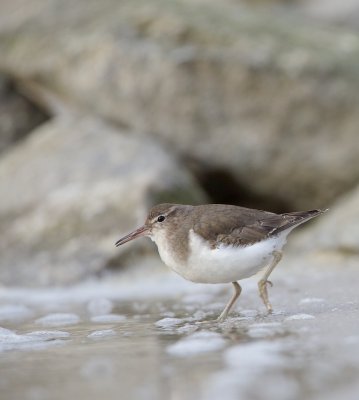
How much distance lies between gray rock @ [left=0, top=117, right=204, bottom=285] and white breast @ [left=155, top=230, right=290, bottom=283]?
9.87 ft

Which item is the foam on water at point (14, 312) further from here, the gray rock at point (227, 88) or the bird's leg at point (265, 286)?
the gray rock at point (227, 88)

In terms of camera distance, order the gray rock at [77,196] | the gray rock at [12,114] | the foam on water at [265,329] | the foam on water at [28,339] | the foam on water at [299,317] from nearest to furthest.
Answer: the foam on water at [265,329] → the foam on water at [28,339] → the foam on water at [299,317] → the gray rock at [77,196] → the gray rock at [12,114]

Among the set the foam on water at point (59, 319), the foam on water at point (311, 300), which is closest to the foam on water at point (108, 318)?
the foam on water at point (59, 319)

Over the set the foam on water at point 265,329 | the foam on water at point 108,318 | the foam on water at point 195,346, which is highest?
the foam on water at point 108,318

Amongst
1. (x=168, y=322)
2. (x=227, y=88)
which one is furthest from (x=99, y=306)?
(x=227, y=88)

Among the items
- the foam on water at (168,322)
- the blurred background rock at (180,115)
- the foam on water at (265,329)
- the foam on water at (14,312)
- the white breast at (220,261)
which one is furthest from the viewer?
the blurred background rock at (180,115)

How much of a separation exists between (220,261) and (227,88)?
4641mm

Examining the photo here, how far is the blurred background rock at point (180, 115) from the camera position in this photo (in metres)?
9.06

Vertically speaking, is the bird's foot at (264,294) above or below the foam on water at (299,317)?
above

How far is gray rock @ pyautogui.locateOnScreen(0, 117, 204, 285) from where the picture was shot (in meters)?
8.38

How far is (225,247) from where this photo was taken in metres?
5.27

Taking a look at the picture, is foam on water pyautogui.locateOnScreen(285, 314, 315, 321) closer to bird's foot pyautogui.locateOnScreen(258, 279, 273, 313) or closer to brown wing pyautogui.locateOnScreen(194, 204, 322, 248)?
bird's foot pyautogui.locateOnScreen(258, 279, 273, 313)

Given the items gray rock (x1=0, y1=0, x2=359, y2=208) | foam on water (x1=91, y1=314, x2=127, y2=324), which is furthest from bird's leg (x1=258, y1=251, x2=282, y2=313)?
gray rock (x1=0, y1=0, x2=359, y2=208)

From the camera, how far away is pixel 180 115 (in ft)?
31.9
